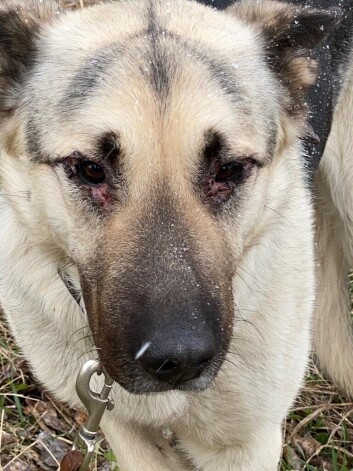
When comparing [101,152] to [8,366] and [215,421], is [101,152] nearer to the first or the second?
[215,421]

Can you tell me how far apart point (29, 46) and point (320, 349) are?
Answer: 6.58 feet

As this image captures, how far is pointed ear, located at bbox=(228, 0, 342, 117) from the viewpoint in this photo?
2586 mm

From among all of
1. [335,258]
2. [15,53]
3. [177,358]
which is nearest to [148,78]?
[15,53]

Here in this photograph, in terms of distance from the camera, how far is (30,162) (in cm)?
242

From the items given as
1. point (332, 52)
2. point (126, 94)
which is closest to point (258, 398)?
point (126, 94)

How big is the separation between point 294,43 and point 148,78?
2.05 ft

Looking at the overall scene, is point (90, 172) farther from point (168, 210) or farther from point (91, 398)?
point (91, 398)

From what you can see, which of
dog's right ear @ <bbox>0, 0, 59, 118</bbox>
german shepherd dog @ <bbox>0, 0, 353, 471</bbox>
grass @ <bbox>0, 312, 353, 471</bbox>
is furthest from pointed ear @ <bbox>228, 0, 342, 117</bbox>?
grass @ <bbox>0, 312, 353, 471</bbox>

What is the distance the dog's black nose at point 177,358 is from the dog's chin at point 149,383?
5 cm

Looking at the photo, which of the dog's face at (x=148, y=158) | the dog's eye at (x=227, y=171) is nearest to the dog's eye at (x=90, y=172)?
the dog's face at (x=148, y=158)

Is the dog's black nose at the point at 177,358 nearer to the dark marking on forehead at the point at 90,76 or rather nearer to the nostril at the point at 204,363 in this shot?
the nostril at the point at 204,363

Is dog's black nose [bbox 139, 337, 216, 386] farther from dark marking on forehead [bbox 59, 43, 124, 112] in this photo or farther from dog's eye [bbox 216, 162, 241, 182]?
dark marking on forehead [bbox 59, 43, 124, 112]

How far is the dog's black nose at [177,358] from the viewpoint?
1.98 m

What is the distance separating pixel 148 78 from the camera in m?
2.23
